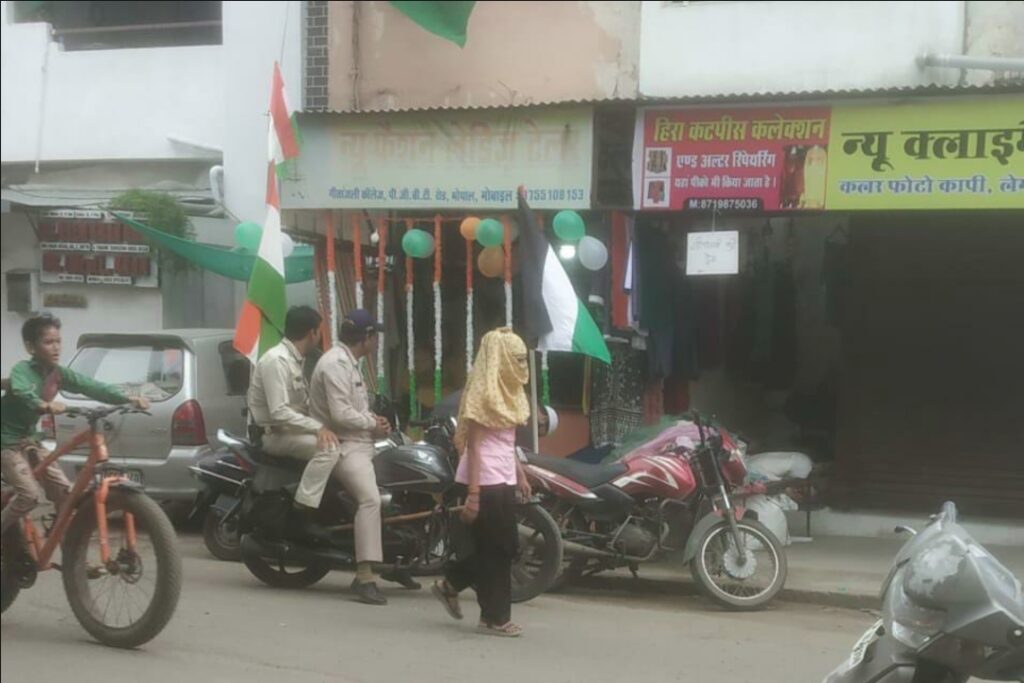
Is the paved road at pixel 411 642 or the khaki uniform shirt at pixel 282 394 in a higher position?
the khaki uniform shirt at pixel 282 394

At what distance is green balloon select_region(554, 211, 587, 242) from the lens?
903cm

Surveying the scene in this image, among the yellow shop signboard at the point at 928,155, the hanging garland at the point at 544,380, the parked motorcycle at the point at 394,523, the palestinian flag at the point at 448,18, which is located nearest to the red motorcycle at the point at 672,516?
the parked motorcycle at the point at 394,523

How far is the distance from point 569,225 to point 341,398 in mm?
2639

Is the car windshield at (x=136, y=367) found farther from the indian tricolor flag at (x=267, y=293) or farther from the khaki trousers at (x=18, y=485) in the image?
the khaki trousers at (x=18, y=485)

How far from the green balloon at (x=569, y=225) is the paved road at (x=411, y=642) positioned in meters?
2.73

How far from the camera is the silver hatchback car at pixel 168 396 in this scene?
905 cm

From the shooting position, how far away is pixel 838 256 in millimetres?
10617

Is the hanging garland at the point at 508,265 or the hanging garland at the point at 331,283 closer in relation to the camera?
the hanging garland at the point at 508,265

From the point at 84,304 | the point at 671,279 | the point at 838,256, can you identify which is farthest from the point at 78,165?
the point at 838,256

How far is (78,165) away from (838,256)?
25.5ft

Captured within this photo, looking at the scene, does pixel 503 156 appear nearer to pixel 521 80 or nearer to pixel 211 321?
pixel 521 80

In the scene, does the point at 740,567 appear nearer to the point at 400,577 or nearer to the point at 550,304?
the point at 400,577

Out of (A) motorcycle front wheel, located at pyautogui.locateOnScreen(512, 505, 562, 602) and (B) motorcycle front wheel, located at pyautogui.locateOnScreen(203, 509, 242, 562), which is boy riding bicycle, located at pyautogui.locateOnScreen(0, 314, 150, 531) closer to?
(B) motorcycle front wheel, located at pyautogui.locateOnScreen(203, 509, 242, 562)

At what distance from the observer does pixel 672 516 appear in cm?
777
